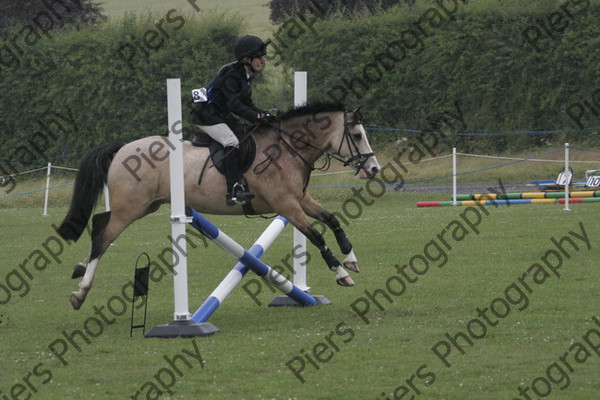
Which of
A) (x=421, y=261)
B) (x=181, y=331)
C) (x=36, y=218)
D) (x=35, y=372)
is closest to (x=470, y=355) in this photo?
(x=181, y=331)

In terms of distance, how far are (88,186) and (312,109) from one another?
265 cm

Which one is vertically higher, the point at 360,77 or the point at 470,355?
the point at 360,77

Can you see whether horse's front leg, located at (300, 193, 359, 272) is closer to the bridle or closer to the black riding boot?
the bridle

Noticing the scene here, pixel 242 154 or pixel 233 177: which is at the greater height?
pixel 242 154

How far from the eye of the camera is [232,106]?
9.23m

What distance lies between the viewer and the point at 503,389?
634cm

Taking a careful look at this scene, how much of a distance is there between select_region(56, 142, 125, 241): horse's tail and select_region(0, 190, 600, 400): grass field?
3.10 feet

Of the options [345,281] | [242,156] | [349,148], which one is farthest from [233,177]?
[345,281]

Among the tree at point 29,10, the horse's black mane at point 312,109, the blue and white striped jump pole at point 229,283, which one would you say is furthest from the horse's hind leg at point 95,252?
the tree at point 29,10

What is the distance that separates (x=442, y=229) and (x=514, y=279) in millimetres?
5346

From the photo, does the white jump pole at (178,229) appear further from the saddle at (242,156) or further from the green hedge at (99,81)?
the green hedge at (99,81)

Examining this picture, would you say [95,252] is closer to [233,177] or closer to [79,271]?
[79,271]

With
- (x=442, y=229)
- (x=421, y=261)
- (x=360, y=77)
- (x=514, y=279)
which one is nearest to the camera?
(x=514, y=279)

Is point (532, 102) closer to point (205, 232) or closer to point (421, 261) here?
point (421, 261)
